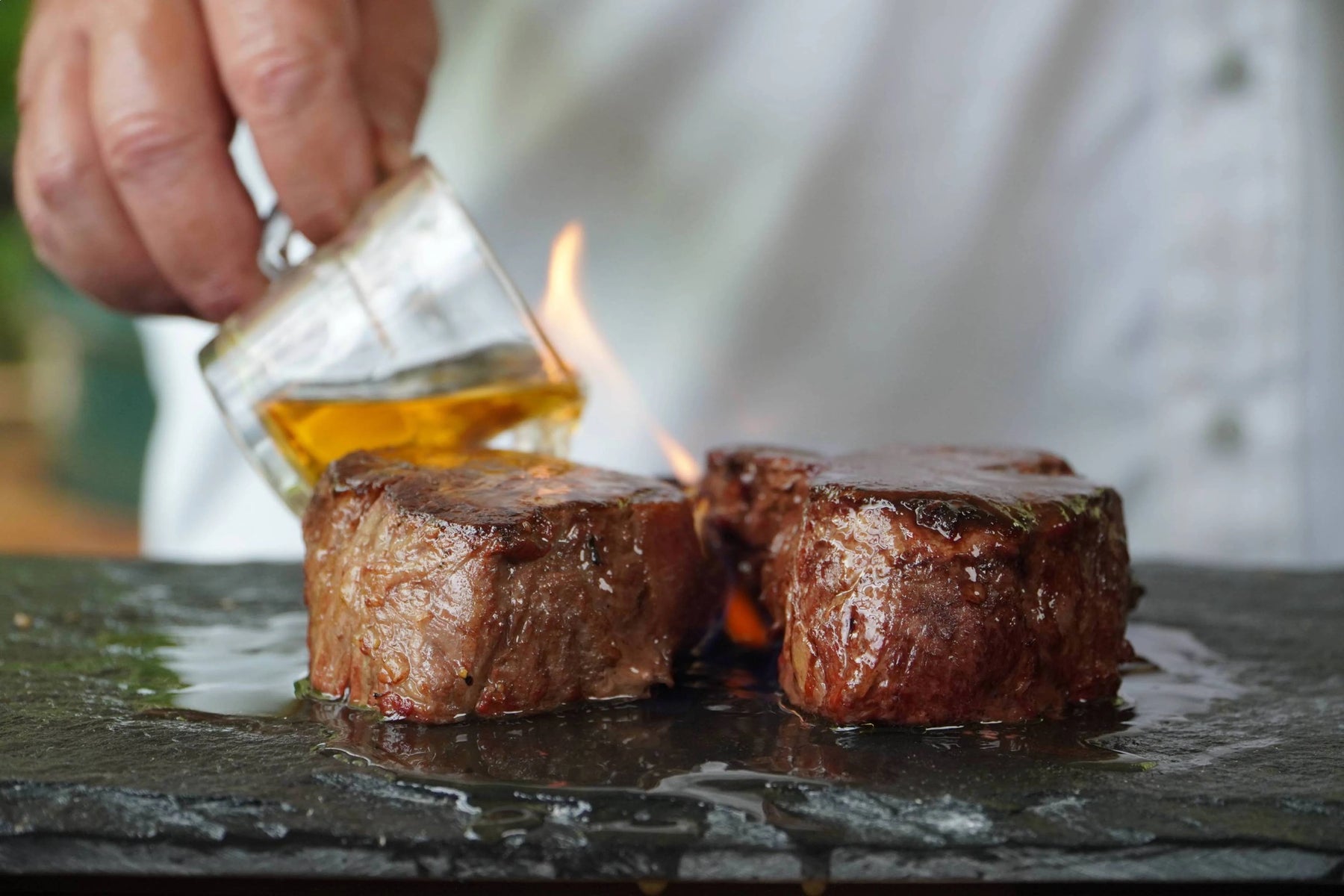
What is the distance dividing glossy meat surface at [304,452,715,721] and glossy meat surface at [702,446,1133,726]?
0.72 feet

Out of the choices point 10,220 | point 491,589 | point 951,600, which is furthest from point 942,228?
point 10,220

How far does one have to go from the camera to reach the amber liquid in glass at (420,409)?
2285 millimetres

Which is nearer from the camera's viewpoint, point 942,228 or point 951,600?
point 951,600

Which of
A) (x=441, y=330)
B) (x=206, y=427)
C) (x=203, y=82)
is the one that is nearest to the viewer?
(x=441, y=330)

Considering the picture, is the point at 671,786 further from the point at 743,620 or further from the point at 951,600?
the point at 743,620

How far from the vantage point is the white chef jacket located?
372 centimetres

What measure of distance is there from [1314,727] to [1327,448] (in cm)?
235

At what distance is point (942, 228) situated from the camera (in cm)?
389

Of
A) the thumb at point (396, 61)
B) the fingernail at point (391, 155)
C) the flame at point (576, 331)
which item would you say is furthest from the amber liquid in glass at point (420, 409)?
the thumb at point (396, 61)

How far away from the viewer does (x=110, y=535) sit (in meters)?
8.12

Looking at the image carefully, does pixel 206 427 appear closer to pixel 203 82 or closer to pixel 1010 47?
pixel 203 82

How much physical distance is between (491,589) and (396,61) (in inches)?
62.9

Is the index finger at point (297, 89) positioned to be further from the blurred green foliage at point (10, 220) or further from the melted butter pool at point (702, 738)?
the blurred green foliage at point (10, 220)

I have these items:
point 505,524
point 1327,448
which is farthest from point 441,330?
point 1327,448
